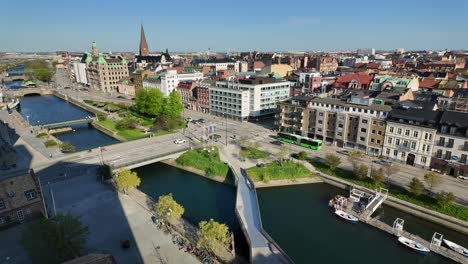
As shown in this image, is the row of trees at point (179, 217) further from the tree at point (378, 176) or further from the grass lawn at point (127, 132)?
the grass lawn at point (127, 132)

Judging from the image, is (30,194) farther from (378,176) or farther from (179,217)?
(378,176)

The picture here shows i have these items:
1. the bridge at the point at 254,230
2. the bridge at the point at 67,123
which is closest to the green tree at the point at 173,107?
the bridge at the point at 67,123

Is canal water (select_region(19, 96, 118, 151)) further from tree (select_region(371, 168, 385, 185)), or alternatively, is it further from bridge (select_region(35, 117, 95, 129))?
tree (select_region(371, 168, 385, 185))

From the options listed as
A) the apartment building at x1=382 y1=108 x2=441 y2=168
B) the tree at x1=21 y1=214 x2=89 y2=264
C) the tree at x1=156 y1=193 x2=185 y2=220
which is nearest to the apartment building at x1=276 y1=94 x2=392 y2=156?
the apartment building at x1=382 y1=108 x2=441 y2=168

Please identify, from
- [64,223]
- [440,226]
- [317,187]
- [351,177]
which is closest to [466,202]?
[440,226]

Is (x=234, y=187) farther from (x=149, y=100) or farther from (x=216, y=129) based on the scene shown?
(x=149, y=100)

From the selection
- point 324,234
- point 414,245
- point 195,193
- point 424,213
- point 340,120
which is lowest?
point 324,234

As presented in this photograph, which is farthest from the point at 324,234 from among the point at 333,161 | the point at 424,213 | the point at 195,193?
the point at 195,193

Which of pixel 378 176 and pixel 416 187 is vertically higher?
pixel 378 176
